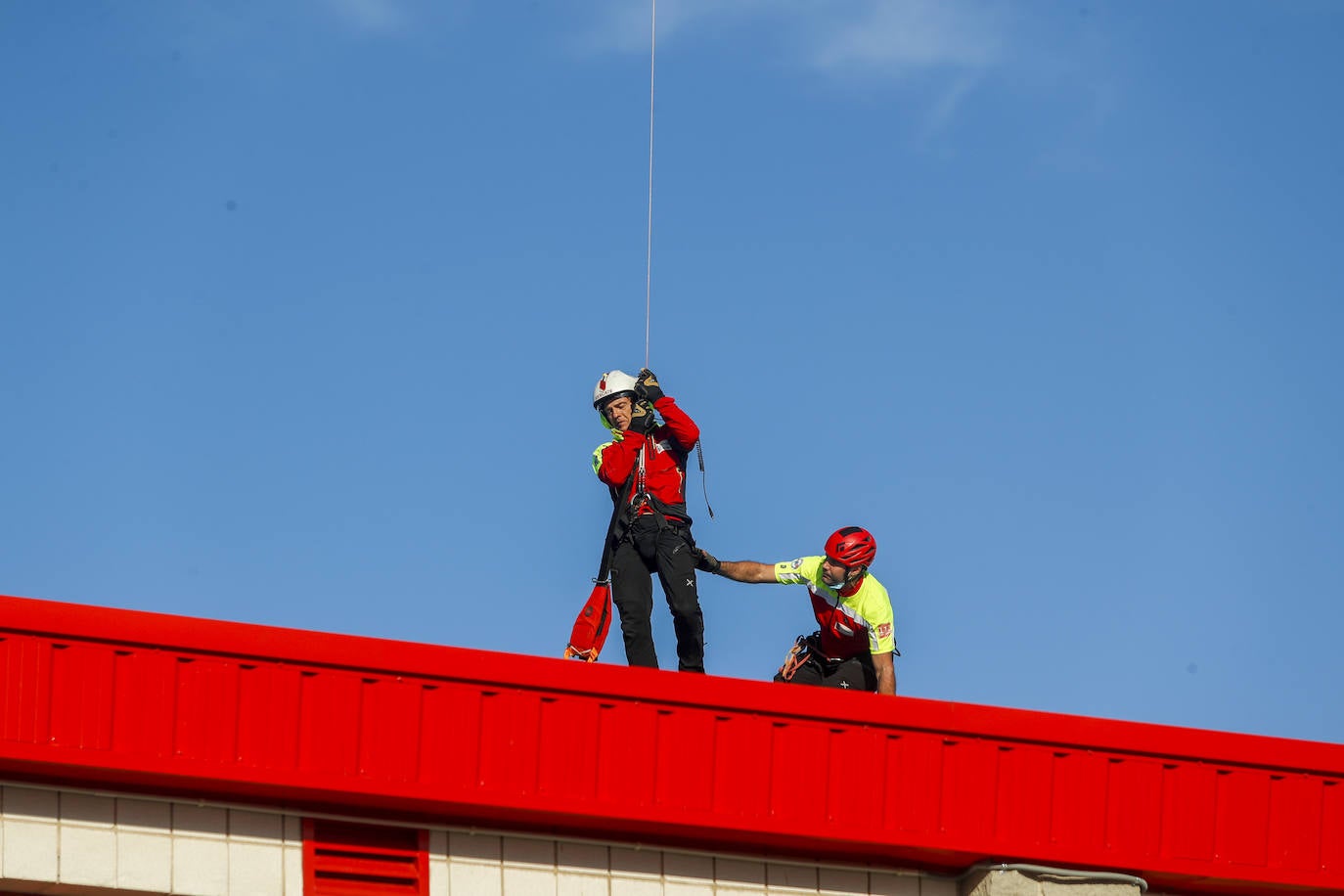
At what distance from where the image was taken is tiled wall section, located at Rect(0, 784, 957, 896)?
10891 mm

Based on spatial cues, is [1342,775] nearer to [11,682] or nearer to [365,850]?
[365,850]

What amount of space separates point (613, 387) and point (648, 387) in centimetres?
25

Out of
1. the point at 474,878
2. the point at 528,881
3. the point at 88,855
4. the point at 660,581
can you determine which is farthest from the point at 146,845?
the point at 660,581

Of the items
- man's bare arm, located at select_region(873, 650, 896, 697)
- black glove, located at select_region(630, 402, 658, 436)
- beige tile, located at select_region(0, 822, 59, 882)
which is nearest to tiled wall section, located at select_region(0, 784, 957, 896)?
beige tile, located at select_region(0, 822, 59, 882)

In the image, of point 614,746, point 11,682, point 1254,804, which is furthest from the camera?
point 1254,804

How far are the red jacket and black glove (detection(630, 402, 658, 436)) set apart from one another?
0.16ft

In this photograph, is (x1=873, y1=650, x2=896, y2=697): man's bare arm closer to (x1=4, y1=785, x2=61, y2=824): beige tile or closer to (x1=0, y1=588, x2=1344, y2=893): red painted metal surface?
(x1=0, y1=588, x2=1344, y2=893): red painted metal surface

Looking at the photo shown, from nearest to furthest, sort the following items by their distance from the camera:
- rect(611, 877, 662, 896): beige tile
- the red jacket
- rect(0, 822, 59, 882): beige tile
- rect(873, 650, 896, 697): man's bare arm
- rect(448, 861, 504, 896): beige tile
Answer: rect(0, 822, 59, 882): beige tile → rect(448, 861, 504, 896): beige tile → rect(611, 877, 662, 896): beige tile → rect(873, 650, 896, 697): man's bare arm → the red jacket

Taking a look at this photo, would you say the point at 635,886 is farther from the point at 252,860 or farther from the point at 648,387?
the point at 648,387

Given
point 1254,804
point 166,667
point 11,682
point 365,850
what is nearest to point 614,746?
point 365,850

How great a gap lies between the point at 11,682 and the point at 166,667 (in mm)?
804

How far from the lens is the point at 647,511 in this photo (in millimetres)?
15000

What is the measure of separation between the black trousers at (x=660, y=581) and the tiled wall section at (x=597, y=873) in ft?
9.12

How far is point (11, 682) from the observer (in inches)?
428
